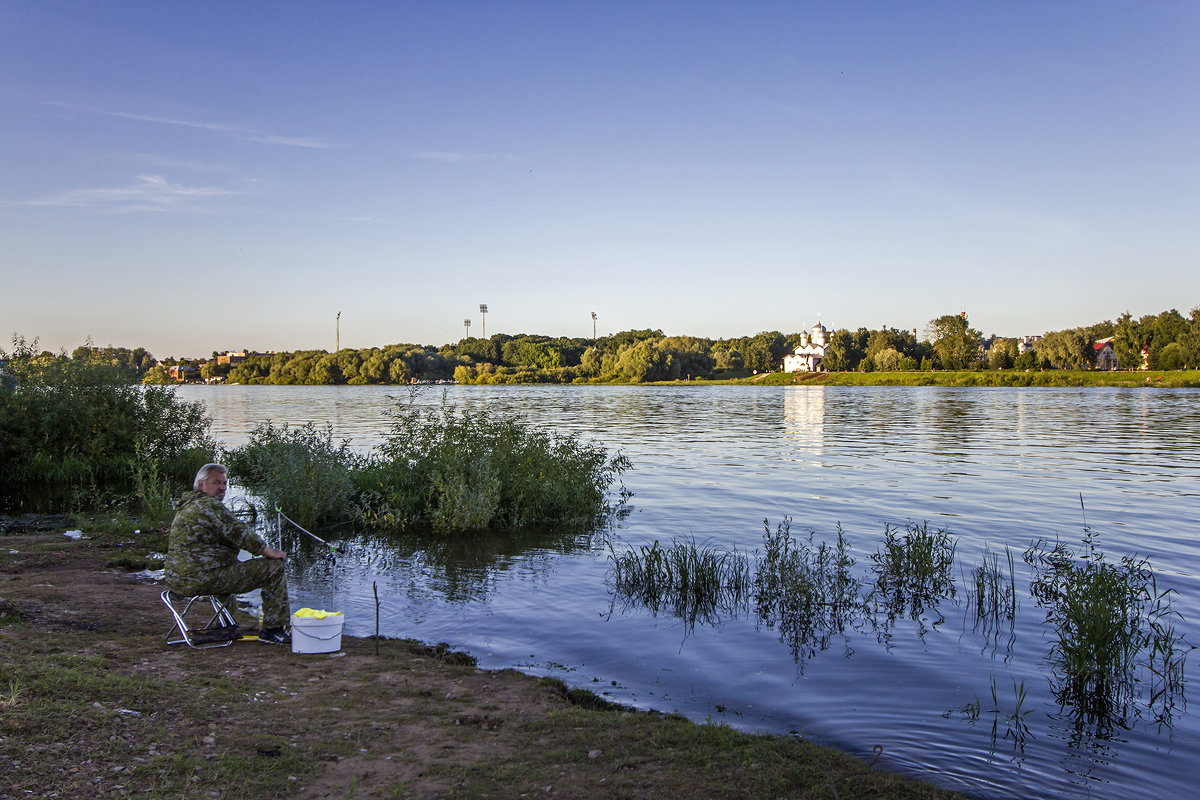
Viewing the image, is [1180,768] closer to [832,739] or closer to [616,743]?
[832,739]

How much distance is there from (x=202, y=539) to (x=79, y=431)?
1922 centimetres

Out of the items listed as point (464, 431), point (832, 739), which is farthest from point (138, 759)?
point (464, 431)

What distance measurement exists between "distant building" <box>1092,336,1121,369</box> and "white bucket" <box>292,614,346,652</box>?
17319cm

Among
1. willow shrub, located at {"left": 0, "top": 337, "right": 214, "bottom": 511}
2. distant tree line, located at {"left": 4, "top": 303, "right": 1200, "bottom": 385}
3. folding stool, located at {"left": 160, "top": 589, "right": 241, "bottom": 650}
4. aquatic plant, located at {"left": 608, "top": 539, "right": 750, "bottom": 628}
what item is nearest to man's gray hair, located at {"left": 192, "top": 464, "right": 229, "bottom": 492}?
folding stool, located at {"left": 160, "top": 589, "right": 241, "bottom": 650}

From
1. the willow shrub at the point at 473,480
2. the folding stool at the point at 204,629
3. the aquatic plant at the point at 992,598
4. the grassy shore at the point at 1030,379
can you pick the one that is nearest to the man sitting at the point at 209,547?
the folding stool at the point at 204,629

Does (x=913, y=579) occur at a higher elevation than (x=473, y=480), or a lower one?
lower

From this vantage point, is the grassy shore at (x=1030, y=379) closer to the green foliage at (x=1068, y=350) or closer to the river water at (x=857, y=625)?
the green foliage at (x=1068, y=350)

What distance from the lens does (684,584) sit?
12.0 metres

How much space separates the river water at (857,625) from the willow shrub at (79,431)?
1072 centimetres

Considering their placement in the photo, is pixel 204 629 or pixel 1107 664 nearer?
pixel 1107 664

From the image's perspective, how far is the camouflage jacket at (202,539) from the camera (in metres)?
8.47

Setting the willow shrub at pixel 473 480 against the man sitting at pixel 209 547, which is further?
the willow shrub at pixel 473 480

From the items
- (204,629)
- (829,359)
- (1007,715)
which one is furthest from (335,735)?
(829,359)

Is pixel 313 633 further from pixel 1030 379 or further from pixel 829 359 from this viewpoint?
pixel 829 359
